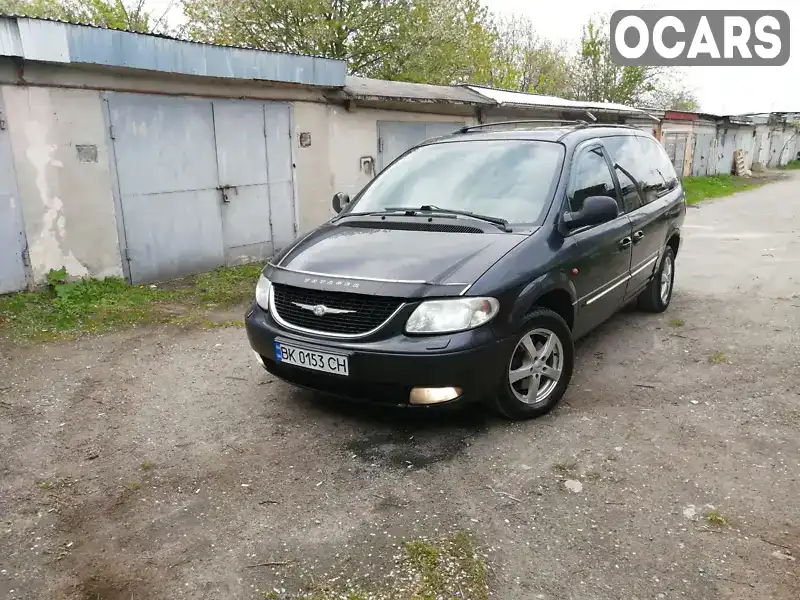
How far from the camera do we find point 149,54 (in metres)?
6.97

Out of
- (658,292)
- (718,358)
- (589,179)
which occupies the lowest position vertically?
(718,358)

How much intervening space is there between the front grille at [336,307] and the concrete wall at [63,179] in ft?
14.4

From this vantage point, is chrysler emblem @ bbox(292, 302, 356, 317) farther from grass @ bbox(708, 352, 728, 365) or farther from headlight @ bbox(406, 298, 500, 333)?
grass @ bbox(708, 352, 728, 365)

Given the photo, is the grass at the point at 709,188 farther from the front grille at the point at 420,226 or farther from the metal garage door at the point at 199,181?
the front grille at the point at 420,226

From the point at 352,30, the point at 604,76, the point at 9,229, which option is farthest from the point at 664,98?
the point at 9,229

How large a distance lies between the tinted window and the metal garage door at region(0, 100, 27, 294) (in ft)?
18.6

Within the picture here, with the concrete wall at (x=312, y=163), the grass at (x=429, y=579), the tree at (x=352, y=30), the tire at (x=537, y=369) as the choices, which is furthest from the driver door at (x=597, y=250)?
the tree at (x=352, y=30)

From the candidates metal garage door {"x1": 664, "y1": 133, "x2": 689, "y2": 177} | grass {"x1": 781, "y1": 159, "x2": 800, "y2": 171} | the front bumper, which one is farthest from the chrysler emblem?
grass {"x1": 781, "y1": 159, "x2": 800, "y2": 171}

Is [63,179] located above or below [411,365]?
above

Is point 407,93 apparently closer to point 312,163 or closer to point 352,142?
point 352,142

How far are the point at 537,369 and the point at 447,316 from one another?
83cm

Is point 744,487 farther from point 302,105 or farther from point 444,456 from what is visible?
point 302,105

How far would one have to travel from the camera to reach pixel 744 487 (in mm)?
3084

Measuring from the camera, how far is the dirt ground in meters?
2.53
